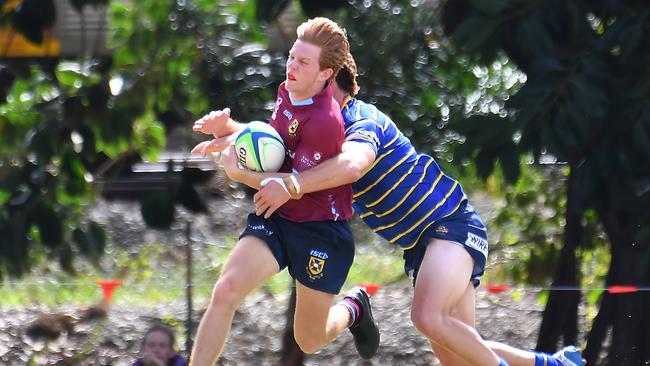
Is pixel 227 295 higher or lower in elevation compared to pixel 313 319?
higher

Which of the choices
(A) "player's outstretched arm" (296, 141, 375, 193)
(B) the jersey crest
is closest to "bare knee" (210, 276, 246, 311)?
(A) "player's outstretched arm" (296, 141, 375, 193)

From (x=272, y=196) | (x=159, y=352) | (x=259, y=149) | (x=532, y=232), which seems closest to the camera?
(x=272, y=196)

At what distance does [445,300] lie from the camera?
17.5 ft

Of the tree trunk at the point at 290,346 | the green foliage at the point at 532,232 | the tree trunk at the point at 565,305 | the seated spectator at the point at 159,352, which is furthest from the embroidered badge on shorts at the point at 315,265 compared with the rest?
the green foliage at the point at 532,232

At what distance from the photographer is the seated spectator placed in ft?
22.3

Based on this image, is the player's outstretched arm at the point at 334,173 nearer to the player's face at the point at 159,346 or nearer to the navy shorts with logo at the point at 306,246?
the navy shorts with logo at the point at 306,246

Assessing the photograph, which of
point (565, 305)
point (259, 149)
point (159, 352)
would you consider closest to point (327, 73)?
point (259, 149)

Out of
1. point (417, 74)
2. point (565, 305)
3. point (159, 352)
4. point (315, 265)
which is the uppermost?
point (417, 74)

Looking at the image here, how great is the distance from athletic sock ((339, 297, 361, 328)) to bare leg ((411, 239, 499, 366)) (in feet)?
1.74

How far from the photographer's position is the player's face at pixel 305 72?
5043mm

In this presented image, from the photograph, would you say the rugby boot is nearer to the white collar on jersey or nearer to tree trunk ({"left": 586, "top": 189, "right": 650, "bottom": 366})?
the white collar on jersey

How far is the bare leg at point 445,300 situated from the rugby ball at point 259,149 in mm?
823

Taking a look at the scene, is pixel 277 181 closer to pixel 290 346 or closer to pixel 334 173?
Answer: pixel 334 173

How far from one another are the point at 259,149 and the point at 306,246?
1.61 feet
